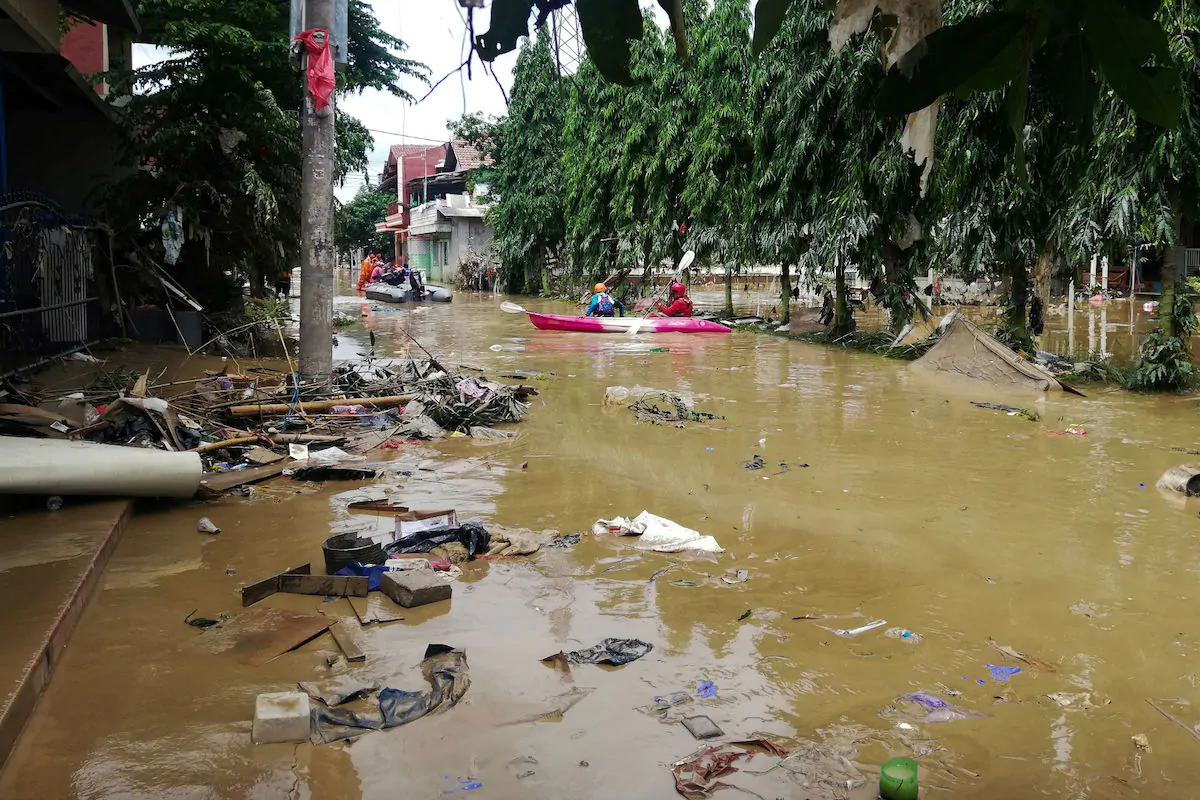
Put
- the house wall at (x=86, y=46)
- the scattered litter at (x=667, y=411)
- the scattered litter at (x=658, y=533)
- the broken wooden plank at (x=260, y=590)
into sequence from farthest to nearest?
the house wall at (x=86, y=46) < the scattered litter at (x=667, y=411) < the scattered litter at (x=658, y=533) < the broken wooden plank at (x=260, y=590)

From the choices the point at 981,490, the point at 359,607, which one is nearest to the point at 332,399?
the point at 359,607

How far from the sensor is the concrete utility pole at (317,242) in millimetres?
8984

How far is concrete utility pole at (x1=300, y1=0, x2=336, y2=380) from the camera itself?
8984mm

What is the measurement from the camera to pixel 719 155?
63.6 ft

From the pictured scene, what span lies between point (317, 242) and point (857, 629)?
6.85 meters

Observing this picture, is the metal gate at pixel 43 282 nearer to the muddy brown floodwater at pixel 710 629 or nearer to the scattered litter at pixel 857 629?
the muddy brown floodwater at pixel 710 629

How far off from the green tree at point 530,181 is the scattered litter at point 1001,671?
2839 cm

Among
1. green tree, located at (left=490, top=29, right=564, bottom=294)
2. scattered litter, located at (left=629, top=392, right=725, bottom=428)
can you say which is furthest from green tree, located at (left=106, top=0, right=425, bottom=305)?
green tree, located at (left=490, top=29, right=564, bottom=294)

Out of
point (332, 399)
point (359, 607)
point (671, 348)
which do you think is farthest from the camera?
point (671, 348)

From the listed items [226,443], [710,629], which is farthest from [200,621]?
[226,443]

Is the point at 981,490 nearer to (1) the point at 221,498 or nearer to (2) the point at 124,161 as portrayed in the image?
(1) the point at 221,498

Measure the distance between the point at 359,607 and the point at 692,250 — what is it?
18066 millimetres

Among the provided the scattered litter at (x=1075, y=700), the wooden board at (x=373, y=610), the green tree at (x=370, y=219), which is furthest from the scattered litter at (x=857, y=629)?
the green tree at (x=370, y=219)

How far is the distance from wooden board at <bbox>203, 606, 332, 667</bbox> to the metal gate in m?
5.68
